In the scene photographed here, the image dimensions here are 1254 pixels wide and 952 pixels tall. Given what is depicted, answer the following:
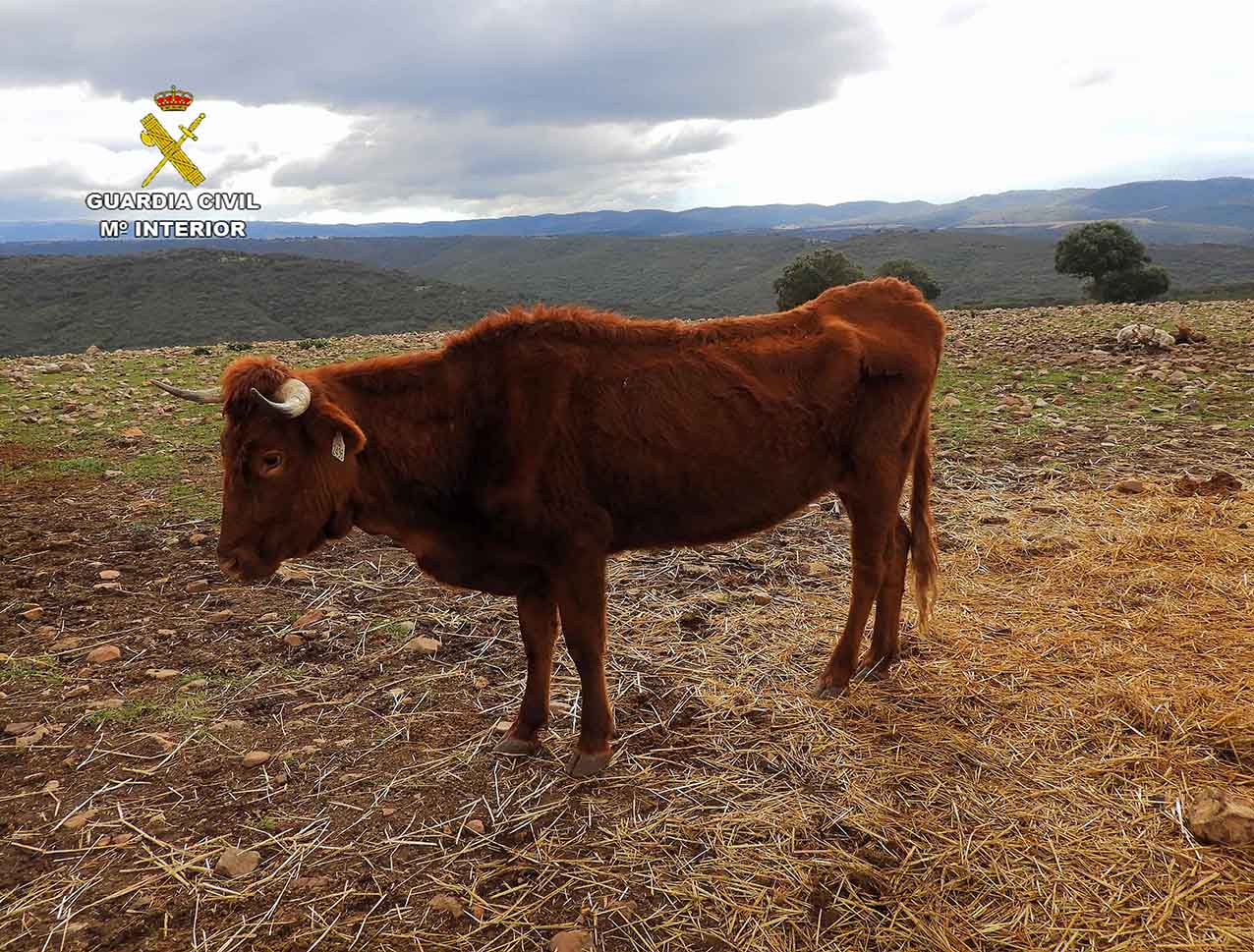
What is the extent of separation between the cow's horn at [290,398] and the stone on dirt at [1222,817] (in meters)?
4.73

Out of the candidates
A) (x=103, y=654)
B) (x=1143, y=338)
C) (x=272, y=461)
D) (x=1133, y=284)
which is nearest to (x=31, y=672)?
(x=103, y=654)

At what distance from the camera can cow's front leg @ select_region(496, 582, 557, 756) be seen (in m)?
4.60

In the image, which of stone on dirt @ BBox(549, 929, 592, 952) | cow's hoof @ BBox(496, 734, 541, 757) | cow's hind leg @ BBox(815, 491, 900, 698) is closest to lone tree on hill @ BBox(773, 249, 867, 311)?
cow's hind leg @ BBox(815, 491, 900, 698)

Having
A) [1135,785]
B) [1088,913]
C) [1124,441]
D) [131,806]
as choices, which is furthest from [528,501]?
[1124,441]

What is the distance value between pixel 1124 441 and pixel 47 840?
445 inches

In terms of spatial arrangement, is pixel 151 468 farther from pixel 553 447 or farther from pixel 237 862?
pixel 553 447

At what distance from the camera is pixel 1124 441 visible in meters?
10.0

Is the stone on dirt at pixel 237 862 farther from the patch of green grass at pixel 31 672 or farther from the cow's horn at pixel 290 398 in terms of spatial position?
the patch of green grass at pixel 31 672

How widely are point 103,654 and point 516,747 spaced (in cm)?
311

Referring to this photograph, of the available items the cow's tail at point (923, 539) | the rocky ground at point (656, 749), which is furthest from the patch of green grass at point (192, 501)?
the cow's tail at point (923, 539)

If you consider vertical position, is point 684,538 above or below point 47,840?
above

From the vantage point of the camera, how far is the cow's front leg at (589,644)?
14.4 ft

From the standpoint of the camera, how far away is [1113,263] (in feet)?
167

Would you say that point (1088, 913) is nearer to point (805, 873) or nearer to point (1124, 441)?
point (805, 873)
